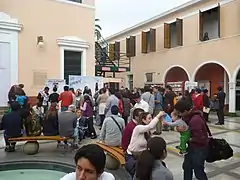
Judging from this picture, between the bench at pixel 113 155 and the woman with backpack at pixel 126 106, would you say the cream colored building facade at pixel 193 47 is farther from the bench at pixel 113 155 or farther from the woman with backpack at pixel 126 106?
the bench at pixel 113 155

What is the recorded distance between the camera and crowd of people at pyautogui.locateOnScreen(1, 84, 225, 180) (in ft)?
8.36

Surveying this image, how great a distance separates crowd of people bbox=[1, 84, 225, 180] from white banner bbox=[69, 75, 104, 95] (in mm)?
1715

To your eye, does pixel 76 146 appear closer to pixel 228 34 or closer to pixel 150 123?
pixel 150 123

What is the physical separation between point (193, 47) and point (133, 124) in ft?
48.6

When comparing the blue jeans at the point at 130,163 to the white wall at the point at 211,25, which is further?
the white wall at the point at 211,25

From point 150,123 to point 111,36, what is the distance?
78.3 feet

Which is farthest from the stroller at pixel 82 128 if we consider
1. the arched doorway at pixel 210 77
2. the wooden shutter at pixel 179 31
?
the wooden shutter at pixel 179 31

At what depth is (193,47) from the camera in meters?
17.8

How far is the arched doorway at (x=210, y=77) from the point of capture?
58.9 ft

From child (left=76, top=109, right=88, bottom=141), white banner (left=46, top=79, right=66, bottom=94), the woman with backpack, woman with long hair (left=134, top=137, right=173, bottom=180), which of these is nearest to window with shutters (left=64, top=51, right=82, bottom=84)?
white banner (left=46, top=79, right=66, bottom=94)

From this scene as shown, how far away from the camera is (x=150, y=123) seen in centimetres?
373

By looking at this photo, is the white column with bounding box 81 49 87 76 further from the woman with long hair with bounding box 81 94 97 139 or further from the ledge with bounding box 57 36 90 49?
the woman with long hair with bounding box 81 94 97 139

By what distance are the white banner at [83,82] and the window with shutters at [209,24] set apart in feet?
26.8

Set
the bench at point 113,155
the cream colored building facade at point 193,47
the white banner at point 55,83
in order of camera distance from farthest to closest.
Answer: the cream colored building facade at point 193,47 < the white banner at point 55,83 < the bench at point 113,155
